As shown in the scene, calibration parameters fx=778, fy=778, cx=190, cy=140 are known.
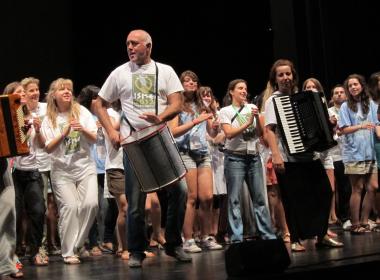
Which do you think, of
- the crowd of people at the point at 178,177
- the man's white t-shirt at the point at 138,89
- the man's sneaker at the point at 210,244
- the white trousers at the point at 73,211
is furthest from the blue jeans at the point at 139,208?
the man's sneaker at the point at 210,244

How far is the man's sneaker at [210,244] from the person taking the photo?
25.2 ft

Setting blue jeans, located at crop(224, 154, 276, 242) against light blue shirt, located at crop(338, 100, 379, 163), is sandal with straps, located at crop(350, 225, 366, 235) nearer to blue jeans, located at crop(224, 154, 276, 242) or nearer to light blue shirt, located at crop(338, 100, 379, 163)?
light blue shirt, located at crop(338, 100, 379, 163)

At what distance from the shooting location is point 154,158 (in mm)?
5902

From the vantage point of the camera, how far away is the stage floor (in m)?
4.98

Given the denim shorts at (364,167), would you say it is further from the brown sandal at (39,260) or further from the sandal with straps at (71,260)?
the brown sandal at (39,260)

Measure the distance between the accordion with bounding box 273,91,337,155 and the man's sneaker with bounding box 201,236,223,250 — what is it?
169 centimetres

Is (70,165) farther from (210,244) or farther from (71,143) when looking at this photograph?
(210,244)

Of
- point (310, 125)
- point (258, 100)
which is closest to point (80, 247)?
point (310, 125)

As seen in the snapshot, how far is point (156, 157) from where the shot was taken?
591 centimetres

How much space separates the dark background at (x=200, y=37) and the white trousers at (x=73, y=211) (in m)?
3.08

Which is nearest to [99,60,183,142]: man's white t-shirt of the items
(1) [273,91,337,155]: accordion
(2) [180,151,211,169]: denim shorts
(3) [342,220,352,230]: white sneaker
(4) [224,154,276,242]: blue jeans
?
(1) [273,91,337,155]: accordion

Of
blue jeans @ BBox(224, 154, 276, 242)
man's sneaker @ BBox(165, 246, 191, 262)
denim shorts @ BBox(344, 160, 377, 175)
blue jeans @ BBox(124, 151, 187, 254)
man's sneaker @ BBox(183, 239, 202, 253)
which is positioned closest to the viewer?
blue jeans @ BBox(124, 151, 187, 254)

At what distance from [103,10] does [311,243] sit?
5.90 m

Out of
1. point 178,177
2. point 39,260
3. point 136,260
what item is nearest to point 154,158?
point 178,177
